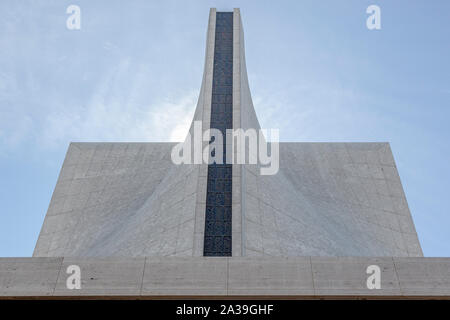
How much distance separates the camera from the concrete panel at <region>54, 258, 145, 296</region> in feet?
22.2

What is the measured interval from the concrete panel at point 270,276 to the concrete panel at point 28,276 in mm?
2272

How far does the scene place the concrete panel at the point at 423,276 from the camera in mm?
6801

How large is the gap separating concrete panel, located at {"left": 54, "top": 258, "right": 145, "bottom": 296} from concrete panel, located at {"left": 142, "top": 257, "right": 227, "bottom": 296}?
0.46 feet

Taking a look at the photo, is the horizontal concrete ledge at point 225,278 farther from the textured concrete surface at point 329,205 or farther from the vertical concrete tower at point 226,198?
the textured concrete surface at point 329,205

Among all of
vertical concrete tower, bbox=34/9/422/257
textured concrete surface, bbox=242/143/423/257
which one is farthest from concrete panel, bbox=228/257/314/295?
textured concrete surface, bbox=242/143/423/257

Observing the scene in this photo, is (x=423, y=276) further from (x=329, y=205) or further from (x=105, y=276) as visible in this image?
(x=329, y=205)

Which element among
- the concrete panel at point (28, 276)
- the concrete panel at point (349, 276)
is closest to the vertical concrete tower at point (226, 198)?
the concrete panel at point (349, 276)

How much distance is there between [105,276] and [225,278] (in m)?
1.52

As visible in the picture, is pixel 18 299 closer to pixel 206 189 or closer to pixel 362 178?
pixel 206 189

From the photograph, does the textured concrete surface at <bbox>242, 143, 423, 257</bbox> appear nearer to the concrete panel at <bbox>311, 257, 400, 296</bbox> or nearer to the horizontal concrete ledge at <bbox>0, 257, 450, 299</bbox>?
the horizontal concrete ledge at <bbox>0, 257, 450, 299</bbox>

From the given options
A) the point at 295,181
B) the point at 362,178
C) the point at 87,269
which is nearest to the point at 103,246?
the point at 87,269

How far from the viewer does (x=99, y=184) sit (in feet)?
51.6

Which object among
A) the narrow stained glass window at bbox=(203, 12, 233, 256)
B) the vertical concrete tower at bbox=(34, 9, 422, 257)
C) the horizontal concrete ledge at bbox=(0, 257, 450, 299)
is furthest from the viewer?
the vertical concrete tower at bbox=(34, 9, 422, 257)
